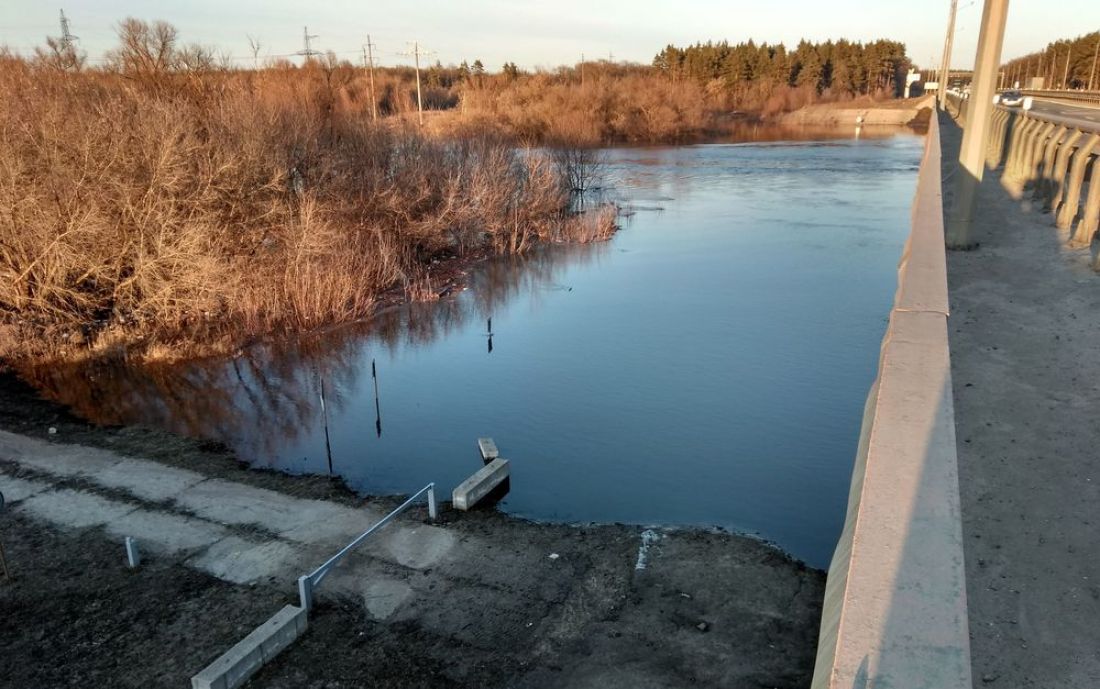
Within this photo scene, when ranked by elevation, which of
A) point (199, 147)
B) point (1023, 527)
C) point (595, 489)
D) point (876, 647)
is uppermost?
point (199, 147)

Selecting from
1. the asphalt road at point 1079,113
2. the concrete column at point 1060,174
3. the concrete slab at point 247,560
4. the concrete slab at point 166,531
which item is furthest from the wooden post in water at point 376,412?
the asphalt road at point 1079,113

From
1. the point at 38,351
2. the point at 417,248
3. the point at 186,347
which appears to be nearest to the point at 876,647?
the point at 186,347

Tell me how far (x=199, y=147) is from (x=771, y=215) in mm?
21176

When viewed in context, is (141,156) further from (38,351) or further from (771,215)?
(771,215)

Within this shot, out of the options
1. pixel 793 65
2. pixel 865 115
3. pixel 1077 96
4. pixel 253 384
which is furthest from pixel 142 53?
pixel 793 65

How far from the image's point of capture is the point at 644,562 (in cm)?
857

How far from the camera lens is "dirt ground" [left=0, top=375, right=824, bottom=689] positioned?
22.4ft

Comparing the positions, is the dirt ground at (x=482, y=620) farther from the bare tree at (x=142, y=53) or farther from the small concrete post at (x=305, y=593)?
the bare tree at (x=142, y=53)

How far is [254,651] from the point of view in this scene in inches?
267

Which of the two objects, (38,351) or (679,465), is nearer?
(679,465)

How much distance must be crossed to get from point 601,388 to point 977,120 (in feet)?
24.1

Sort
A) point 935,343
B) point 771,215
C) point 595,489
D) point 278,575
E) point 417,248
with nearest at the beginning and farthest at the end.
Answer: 1. point 935,343
2. point 278,575
3. point 595,489
4. point 417,248
5. point 771,215

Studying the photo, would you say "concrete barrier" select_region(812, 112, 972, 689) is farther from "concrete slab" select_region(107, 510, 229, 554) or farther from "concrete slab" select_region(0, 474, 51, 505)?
"concrete slab" select_region(0, 474, 51, 505)

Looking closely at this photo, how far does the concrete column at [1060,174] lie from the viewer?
13.8 metres
